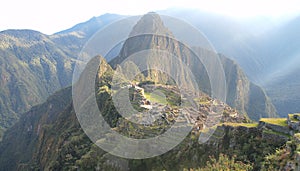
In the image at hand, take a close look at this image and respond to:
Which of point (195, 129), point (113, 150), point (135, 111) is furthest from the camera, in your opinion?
point (135, 111)

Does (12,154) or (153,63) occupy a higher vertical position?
(153,63)

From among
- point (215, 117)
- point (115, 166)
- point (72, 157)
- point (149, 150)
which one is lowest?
point (72, 157)

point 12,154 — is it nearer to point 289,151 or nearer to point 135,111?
point 135,111

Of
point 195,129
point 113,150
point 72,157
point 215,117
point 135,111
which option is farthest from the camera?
point 72,157

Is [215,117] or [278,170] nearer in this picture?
[278,170]

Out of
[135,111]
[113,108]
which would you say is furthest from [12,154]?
[135,111]

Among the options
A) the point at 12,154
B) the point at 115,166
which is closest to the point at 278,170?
the point at 115,166

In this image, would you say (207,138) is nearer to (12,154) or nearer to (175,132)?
(175,132)

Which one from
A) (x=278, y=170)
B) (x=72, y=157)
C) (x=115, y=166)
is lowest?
(x=72, y=157)

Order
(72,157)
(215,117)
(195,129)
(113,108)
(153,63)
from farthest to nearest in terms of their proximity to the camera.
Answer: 1. (153,63)
2. (113,108)
3. (72,157)
4. (215,117)
5. (195,129)
